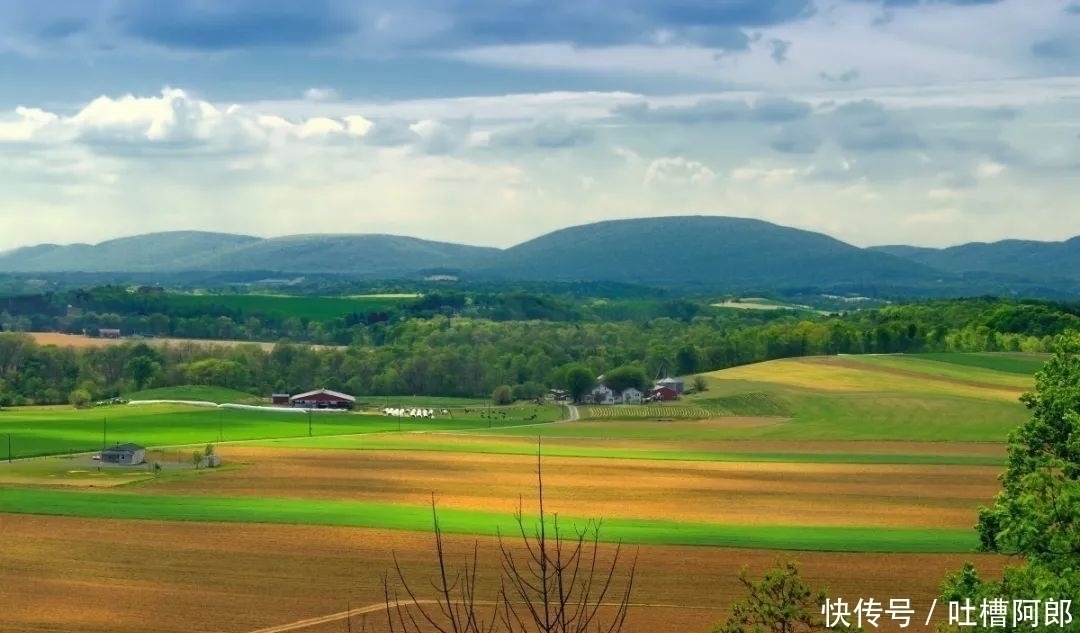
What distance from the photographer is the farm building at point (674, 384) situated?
11600 centimetres

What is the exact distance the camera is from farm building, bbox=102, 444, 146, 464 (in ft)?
233

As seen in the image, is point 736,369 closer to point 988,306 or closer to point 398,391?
point 398,391

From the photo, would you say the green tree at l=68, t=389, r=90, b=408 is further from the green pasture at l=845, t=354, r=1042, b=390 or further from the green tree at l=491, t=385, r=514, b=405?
the green pasture at l=845, t=354, r=1042, b=390

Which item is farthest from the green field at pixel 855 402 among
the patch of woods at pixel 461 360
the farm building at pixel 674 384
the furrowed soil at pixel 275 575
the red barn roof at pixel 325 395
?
the furrowed soil at pixel 275 575

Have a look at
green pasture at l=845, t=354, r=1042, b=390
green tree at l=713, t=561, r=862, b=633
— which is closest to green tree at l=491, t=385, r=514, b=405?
green pasture at l=845, t=354, r=1042, b=390

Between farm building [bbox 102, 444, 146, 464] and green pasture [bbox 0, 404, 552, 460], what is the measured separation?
7.11m

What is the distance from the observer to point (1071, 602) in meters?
19.3

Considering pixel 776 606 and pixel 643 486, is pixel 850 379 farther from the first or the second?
pixel 776 606

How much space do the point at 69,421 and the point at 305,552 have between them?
59278 millimetres

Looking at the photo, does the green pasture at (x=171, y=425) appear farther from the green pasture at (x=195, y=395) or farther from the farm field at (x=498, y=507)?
the green pasture at (x=195, y=395)

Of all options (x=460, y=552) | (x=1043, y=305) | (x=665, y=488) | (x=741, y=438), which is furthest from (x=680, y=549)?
(x=1043, y=305)

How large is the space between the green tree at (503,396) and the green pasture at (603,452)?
107ft

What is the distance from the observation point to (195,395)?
398ft

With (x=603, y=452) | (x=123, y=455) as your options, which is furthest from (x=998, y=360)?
(x=123, y=455)
